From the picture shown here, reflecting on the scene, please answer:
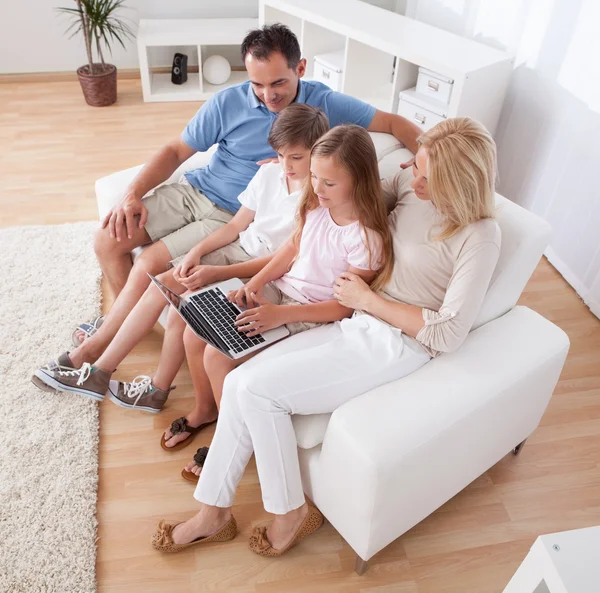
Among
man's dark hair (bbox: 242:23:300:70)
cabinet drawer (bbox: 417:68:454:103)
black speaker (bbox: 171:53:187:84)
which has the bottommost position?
black speaker (bbox: 171:53:187:84)

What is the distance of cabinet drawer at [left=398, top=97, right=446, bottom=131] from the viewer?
9.42 ft

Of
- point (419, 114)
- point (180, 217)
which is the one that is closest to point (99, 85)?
point (419, 114)

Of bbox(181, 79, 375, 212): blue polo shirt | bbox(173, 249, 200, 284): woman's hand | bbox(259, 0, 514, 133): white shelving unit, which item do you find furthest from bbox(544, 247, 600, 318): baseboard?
bbox(173, 249, 200, 284): woman's hand

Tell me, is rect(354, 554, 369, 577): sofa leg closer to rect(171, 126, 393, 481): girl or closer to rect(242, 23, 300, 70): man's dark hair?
rect(171, 126, 393, 481): girl

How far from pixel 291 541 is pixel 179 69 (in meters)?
3.34

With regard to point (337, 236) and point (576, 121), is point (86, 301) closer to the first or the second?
point (337, 236)

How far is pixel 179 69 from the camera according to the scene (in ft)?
13.4

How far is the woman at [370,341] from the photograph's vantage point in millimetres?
1444

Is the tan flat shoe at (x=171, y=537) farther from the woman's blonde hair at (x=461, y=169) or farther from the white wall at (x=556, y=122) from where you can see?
the white wall at (x=556, y=122)

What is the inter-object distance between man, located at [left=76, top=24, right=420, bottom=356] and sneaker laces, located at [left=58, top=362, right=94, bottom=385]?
0.09 meters

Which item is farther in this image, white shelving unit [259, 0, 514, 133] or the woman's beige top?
white shelving unit [259, 0, 514, 133]

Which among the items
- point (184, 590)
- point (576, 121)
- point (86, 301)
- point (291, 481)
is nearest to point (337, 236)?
point (291, 481)

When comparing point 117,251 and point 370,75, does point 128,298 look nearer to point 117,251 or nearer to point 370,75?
point 117,251

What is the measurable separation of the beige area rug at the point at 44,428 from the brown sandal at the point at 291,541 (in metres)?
0.41
